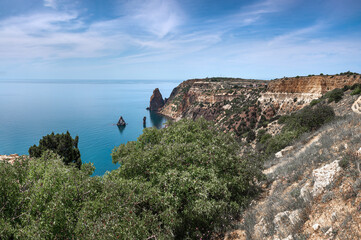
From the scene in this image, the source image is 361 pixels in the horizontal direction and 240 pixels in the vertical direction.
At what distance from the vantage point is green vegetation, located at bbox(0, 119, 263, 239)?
26.3 ft

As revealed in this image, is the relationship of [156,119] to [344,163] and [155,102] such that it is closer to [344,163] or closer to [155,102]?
[155,102]

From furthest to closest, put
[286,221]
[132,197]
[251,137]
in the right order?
[251,137]
[132,197]
[286,221]

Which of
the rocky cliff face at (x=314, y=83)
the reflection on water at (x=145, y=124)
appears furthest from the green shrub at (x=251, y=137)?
the reflection on water at (x=145, y=124)

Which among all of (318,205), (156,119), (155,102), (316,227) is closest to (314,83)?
(318,205)

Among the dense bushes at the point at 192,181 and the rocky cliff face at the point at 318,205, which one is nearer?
the rocky cliff face at the point at 318,205

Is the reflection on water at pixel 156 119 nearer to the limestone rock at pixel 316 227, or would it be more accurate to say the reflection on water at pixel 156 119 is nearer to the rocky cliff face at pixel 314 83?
the rocky cliff face at pixel 314 83

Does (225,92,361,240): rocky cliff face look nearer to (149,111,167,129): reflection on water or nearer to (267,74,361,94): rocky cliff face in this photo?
(267,74,361,94): rocky cliff face

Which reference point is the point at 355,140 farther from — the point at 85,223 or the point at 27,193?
the point at 27,193

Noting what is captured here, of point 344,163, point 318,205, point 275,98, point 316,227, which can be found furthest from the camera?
point 275,98

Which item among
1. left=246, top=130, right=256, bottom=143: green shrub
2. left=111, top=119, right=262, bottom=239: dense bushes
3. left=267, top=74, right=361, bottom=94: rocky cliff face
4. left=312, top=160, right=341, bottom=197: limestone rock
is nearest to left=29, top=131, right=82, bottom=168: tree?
left=111, top=119, right=262, bottom=239: dense bushes

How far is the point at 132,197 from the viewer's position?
9.66 metres

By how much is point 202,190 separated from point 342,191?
5.62 m

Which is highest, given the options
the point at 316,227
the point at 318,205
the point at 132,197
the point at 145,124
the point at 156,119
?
the point at 132,197

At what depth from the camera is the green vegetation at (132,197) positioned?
26.3 feet
